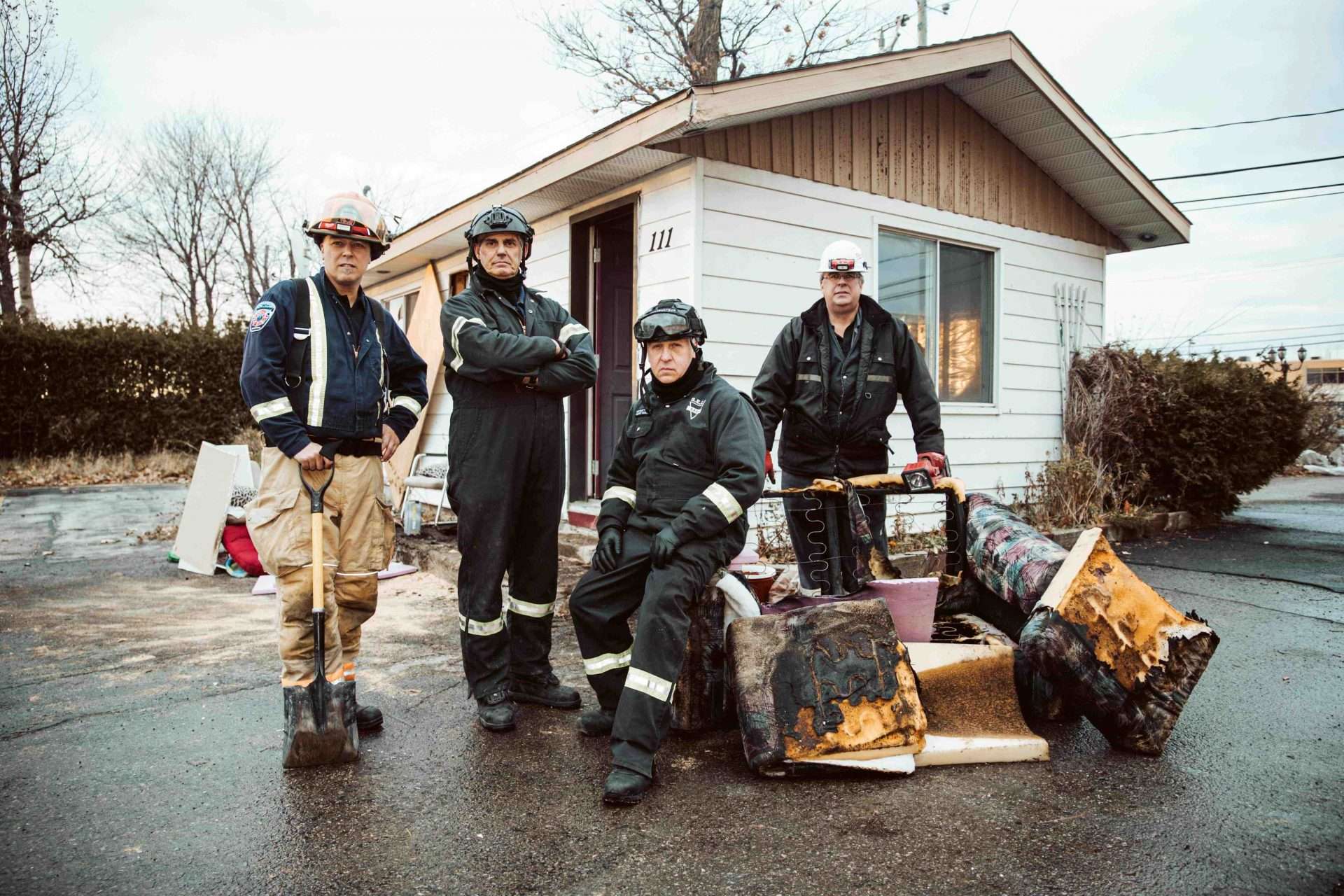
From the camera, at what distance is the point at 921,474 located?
3564 millimetres

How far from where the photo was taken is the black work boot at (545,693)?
12.3 feet

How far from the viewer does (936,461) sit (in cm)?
398

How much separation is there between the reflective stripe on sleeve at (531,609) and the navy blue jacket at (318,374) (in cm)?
90

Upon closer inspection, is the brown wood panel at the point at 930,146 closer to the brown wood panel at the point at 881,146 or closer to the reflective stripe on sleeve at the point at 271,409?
the brown wood panel at the point at 881,146

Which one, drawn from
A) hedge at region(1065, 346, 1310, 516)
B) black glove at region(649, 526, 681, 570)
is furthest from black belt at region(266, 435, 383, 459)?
hedge at region(1065, 346, 1310, 516)

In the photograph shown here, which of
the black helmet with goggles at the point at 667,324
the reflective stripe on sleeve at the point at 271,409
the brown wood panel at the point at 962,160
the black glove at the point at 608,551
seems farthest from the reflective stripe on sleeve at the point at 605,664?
the brown wood panel at the point at 962,160

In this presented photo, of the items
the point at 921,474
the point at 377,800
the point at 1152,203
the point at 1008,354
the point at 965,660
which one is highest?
the point at 1152,203

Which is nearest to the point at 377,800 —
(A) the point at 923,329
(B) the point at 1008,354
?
(A) the point at 923,329

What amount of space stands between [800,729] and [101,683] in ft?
10.9

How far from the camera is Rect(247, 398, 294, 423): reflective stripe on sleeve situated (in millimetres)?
3141

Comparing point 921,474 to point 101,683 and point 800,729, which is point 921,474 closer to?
point 800,729

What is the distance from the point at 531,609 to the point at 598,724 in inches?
25.0

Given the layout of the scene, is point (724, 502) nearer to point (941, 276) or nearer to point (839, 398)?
point (839, 398)

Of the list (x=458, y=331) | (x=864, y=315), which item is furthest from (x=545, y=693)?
(x=864, y=315)
